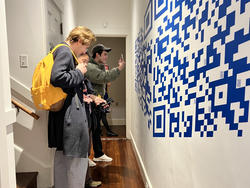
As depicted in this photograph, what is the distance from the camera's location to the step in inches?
65.9

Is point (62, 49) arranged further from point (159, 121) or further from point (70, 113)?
point (159, 121)

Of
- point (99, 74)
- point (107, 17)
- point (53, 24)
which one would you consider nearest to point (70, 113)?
point (99, 74)

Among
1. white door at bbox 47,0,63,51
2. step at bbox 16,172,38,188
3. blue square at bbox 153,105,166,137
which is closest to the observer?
blue square at bbox 153,105,166,137

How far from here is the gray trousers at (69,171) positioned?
60.9 inches

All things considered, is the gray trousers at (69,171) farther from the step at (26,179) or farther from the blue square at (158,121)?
the blue square at (158,121)

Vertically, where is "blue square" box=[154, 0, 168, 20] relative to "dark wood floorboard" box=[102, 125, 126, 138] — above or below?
above

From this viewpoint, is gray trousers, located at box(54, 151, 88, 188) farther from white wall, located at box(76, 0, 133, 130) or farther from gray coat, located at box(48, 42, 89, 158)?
white wall, located at box(76, 0, 133, 130)

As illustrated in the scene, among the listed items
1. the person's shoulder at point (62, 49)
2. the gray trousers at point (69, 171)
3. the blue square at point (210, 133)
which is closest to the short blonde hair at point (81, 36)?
the person's shoulder at point (62, 49)

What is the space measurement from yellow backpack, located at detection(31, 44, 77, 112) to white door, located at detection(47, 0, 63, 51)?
27.5 inches

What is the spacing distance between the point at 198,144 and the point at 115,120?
4368 mm

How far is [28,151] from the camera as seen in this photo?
75.5 inches

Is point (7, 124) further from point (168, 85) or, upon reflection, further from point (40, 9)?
point (40, 9)

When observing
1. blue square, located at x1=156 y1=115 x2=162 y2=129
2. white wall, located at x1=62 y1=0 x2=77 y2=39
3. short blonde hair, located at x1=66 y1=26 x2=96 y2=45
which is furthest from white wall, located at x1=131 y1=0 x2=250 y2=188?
white wall, located at x1=62 y1=0 x2=77 y2=39

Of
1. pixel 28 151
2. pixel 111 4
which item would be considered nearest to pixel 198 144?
pixel 28 151
